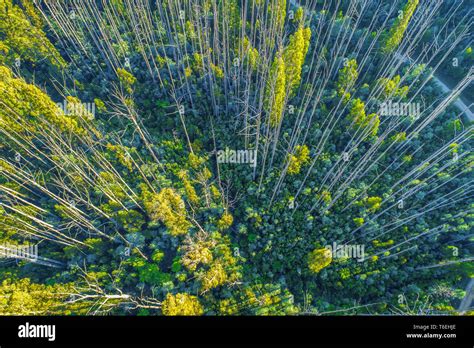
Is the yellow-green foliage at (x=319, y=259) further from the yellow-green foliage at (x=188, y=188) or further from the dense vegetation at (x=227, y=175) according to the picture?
the yellow-green foliage at (x=188, y=188)

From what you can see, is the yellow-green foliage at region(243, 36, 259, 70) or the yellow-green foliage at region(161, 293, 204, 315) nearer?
the yellow-green foliage at region(161, 293, 204, 315)

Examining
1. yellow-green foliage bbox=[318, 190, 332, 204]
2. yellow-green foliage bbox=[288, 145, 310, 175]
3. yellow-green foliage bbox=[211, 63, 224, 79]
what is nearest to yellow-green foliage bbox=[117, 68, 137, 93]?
yellow-green foliage bbox=[211, 63, 224, 79]

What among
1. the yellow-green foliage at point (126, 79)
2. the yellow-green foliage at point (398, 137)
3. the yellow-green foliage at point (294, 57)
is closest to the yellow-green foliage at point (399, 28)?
the yellow-green foliage at point (294, 57)

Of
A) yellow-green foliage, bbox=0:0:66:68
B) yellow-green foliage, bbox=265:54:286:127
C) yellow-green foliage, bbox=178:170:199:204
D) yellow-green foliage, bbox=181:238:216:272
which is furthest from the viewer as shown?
yellow-green foliage, bbox=0:0:66:68

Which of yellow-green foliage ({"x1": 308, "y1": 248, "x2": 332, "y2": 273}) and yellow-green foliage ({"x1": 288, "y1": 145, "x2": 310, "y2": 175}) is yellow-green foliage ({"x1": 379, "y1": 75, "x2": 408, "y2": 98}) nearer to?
yellow-green foliage ({"x1": 288, "y1": 145, "x2": 310, "y2": 175})

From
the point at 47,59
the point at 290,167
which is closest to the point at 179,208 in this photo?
the point at 290,167

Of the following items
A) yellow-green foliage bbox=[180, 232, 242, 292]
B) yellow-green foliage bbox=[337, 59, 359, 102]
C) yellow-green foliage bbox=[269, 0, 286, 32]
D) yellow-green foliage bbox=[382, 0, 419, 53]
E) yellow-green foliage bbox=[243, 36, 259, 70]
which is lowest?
yellow-green foliage bbox=[180, 232, 242, 292]
